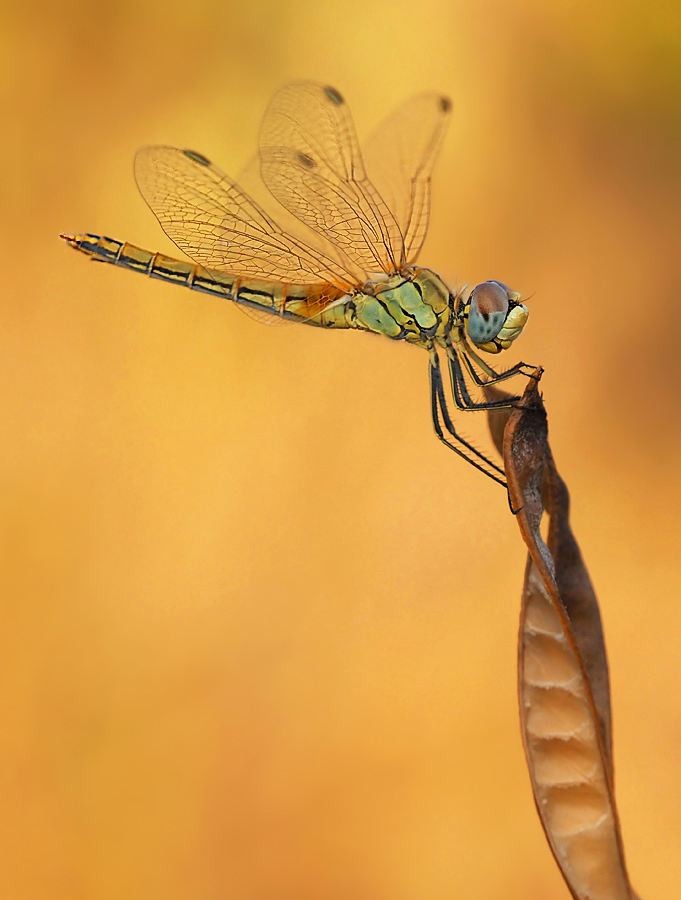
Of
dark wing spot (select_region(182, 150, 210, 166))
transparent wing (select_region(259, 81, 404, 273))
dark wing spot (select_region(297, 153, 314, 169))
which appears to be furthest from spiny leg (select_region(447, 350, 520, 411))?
dark wing spot (select_region(182, 150, 210, 166))

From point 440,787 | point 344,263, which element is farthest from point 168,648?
point 344,263

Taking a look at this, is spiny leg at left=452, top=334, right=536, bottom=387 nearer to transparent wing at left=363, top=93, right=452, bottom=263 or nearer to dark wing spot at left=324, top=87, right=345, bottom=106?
transparent wing at left=363, top=93, right=452, bottom=263

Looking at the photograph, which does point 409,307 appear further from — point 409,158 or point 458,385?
point 409,158

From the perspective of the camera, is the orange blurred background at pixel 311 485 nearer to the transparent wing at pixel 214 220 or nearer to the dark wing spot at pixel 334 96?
the transparent wing at pixel 214 220

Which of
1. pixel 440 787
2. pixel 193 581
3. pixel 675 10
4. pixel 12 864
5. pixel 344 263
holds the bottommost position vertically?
pixel 12 864

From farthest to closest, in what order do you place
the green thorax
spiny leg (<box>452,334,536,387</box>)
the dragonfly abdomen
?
the dragonfly abdomen < the green thorax < spiny leg (<box>452,334,536,387</box>)

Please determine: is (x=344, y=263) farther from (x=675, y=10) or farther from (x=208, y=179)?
(x=675, y=10)
